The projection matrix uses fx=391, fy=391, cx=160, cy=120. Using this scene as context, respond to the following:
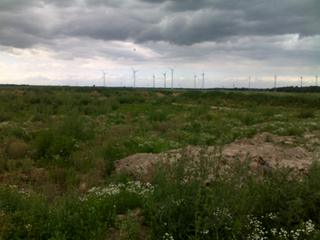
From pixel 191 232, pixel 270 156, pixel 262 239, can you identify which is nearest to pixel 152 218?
pixel 191 232

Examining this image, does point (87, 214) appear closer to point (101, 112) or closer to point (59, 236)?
point (59, 236)

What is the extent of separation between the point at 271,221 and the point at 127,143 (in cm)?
849

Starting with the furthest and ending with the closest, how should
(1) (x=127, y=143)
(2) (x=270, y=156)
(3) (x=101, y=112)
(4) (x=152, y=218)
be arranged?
(3) (x=101, y=112), (1) (x=127, y=143), (2) (x=270, y=156), (4) (x=152, y=218)

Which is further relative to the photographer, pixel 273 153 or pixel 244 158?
pixel 273 153

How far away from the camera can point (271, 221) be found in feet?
18.2

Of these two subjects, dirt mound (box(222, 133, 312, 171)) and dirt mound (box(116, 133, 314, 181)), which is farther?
dirt mound (box(222, 133, 312, 171))

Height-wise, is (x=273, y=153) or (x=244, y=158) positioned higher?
(x=244, y=158)

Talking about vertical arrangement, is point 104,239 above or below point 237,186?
below

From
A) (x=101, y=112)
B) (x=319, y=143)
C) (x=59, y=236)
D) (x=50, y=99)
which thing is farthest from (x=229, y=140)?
(x=50, y=99)

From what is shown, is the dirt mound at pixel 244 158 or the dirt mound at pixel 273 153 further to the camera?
the dirt mound at pixel 273 153

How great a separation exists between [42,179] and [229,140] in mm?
7695

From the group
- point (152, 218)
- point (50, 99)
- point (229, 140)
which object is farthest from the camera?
point (50, 99)

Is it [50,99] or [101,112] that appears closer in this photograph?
[101,112]

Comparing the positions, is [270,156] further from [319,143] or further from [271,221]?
[271,221]
